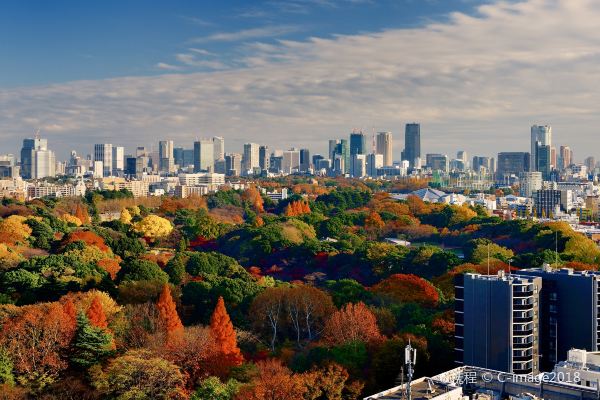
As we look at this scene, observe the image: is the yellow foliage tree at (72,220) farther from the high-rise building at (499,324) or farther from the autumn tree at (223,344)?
the high-rise building at (499,324)

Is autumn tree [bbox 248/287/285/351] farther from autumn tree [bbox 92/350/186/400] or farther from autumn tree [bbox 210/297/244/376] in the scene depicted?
autumn tree [bbox 92/350/186/400]

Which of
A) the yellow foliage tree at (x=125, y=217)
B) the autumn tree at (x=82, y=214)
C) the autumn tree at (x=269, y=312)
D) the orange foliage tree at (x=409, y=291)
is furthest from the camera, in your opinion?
the autumn tree at (x=82, y=214)

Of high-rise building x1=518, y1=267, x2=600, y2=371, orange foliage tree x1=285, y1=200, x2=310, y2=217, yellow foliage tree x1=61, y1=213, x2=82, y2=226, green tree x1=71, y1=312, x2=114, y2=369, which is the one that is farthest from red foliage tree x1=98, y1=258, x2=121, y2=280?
orange foliage tree x1=285, y1=200, x2=310, y2=217

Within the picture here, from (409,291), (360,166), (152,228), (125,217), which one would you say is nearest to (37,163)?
(360,166)

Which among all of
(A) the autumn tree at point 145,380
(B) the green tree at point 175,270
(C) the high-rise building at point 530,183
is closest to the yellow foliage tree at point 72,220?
(B) the green tree at point 175,270

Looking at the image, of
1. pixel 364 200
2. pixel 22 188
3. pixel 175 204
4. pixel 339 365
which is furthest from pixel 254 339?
pixel 22 188

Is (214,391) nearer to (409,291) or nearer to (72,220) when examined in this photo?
(409,291)

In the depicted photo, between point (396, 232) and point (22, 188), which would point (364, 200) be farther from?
point (22, 188)
